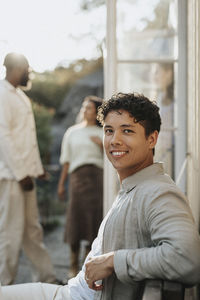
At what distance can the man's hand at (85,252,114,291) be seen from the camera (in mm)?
1208

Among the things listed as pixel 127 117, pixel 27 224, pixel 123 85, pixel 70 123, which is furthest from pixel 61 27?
pixel 127 117

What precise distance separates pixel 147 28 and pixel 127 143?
2741mm

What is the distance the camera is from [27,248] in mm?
3258

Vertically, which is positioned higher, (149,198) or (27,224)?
(149,198)

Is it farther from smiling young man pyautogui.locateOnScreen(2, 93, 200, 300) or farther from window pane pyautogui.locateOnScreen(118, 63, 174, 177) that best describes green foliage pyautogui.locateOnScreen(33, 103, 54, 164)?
smiling young man pyautogui.locateOnScreen(2, 93, 200, 300)

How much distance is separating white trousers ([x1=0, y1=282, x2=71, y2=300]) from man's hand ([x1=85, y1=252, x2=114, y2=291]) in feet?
0.94

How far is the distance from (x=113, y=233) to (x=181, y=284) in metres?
0.29

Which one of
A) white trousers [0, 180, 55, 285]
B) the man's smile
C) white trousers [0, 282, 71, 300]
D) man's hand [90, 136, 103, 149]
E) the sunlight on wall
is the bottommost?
white trousers [0, 180, 55, 285]

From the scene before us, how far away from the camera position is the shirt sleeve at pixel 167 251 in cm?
108

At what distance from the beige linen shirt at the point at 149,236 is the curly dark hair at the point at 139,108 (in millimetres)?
141

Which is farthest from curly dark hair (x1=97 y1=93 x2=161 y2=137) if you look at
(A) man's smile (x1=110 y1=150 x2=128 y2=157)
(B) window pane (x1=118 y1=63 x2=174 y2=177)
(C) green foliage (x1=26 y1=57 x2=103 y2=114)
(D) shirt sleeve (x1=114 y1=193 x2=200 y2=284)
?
(C) green foliage (x1=26 y1=57 x2=103 y2=114)

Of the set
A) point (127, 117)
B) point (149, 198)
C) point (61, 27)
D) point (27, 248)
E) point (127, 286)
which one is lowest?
point (27, 248)

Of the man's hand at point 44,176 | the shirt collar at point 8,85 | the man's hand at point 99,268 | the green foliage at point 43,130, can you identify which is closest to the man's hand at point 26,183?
the man's hand at point 44,176

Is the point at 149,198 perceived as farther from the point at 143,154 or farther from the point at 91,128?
the point at 91,128
